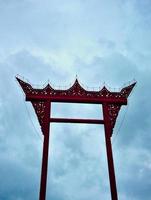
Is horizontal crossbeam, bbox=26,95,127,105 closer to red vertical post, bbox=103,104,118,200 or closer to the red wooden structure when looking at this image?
the red wooden structure

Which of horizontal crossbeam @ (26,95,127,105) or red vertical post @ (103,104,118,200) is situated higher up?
horizontal crossbeam @ (26,95,127,105)

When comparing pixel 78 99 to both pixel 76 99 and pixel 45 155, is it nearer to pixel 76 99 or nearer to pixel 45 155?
pixel 76 99

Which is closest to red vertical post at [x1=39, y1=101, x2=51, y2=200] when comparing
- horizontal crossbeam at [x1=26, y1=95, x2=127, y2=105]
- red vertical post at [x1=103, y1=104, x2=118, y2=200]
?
horizontal crossbeam at [x1=26, y1=95, x2=127, y2=105]

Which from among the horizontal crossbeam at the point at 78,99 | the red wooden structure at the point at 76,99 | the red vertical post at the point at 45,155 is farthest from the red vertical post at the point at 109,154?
the red vertical post at the point at 45,155

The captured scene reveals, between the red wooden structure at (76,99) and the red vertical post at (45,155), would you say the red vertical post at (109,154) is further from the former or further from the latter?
the red vertical post at (45,155)

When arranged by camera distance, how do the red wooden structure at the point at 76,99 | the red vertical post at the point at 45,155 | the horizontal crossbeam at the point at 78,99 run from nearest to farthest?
the red vertical post at the point at 45,155, the red wooden structure at the point at 76,99, the horizontal crossbeam at the point at 78,99

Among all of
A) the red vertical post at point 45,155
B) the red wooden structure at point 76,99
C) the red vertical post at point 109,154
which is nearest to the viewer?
the red vertical post at point 45,155

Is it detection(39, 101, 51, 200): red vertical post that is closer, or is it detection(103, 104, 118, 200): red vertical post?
detection(39, 101, 51, 200): red vertical post

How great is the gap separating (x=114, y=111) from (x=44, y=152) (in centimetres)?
326

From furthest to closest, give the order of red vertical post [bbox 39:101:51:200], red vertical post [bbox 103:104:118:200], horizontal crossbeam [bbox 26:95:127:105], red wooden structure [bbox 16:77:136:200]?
horizontal crossbeam [bbox 26:95:127:105]
red wooden structure [bbox 16:77:136:200]
red vertical post [bbox 103:104:118:200]
red vertical post [bbox 39:101:51:200]

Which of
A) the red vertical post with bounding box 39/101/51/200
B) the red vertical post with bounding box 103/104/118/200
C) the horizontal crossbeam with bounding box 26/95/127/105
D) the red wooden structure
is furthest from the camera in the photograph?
the horizontal crossbeam with bounding box 26/95/127/105

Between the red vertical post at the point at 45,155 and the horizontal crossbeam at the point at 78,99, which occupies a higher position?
the horizontal crossbeam at the point at 78,99

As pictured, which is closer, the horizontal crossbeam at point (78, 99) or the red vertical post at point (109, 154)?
the red vertical post at point (109, 154)

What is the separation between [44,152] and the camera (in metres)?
11.1
